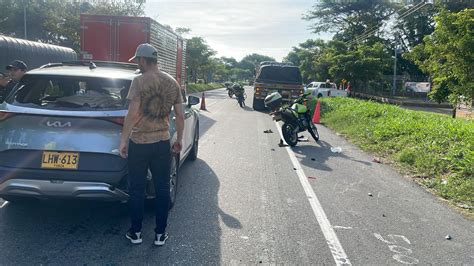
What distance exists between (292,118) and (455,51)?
6.03m

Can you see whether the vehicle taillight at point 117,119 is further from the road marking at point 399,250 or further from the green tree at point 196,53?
the green tree at point 196,53

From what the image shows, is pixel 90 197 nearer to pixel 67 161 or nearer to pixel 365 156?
pixel 67 161

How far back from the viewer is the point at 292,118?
10.5 meters

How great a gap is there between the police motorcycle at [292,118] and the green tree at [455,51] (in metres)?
5.18

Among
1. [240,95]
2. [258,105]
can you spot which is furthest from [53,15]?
[258,105]

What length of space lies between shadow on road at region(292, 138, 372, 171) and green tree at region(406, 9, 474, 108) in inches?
202

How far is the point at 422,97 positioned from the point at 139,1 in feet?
97.4

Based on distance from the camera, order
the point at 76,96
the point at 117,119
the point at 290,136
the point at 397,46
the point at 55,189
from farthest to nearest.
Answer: the point at 397,46 < the point at 290,136 < the point at 76,96 < the point at 117,119 < the point at 55,189

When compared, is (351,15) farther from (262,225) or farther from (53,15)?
A: (262,225)

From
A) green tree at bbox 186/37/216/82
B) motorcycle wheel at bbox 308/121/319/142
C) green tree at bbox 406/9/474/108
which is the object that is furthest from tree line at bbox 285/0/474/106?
green tree at bbox 186/37/216/82

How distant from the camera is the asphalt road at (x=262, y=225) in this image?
13.1 feet

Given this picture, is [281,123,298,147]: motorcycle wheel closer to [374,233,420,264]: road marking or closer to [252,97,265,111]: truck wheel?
[374,233,420,264]: road marking

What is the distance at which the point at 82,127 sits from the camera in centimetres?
423

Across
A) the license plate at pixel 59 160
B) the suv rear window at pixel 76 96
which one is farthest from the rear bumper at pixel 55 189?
the suv rear window at pixel 76 96
